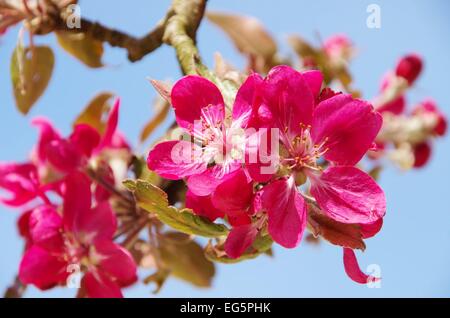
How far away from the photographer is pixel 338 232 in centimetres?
72

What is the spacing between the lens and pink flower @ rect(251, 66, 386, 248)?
686 millimetres

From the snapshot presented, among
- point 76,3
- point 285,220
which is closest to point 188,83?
point 285,220

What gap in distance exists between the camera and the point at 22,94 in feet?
3.62

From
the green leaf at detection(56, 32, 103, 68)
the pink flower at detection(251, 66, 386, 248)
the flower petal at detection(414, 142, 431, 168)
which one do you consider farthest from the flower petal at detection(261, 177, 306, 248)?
the flower petal at detection(414, 142, 431, 168)

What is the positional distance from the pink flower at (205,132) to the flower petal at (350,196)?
0.37ft

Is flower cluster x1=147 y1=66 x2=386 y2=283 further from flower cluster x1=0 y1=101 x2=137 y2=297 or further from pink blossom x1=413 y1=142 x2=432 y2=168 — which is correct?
pink blossom x1=413 y1=142 x2=432 y2=168

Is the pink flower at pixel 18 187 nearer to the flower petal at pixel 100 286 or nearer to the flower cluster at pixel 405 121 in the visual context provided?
the flower petal at pixel 100 286

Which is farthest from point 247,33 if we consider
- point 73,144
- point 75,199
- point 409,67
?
point 75,199

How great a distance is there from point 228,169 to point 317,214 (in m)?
0.13

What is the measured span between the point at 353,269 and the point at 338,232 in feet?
0.22

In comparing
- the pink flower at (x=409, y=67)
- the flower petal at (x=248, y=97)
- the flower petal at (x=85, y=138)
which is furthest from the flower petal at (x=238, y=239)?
the pink flower at (x=409, y=67)

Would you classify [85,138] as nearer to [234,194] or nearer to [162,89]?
[162,89]

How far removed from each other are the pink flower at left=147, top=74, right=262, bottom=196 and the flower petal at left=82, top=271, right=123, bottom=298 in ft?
1.11

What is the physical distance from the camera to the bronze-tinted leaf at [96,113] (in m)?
1.23
